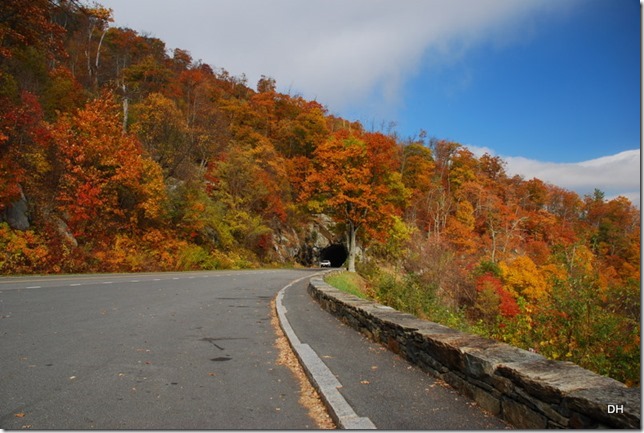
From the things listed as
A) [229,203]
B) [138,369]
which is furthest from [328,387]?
[229,203]

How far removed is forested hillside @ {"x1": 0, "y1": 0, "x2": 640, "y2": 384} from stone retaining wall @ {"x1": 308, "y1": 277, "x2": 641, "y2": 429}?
2.52 m

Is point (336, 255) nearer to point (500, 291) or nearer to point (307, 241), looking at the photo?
point (307, 241)

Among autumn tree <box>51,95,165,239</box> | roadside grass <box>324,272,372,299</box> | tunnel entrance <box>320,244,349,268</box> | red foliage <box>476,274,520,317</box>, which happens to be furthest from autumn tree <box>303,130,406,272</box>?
tunnel entrance <box>320,244,349,268</box>

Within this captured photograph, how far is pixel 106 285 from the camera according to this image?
14.6 m

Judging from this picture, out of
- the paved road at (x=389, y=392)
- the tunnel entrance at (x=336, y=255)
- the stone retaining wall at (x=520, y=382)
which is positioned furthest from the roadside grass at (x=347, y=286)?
the tunnel entrance at (x=336, y=255)

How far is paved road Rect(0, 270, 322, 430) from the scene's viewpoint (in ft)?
12.9

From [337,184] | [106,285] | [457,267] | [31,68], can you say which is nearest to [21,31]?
[106,285]

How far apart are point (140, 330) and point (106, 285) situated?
8.11 m

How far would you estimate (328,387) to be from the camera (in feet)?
15.5

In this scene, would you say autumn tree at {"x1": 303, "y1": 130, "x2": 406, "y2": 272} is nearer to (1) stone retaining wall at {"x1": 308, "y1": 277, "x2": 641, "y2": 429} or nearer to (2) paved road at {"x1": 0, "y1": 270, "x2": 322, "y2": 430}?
(2) paved road at {"x1": 0, "y1": 270, "x2": 322, "y2": 430}

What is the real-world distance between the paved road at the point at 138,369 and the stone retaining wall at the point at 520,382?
1.78 meters

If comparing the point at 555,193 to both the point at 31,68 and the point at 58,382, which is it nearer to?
the point at 31,68

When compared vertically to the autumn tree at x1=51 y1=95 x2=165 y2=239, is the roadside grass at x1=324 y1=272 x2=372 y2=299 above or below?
below

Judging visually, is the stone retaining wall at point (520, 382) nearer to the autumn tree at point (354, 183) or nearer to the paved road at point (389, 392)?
the paved road at point (389, 392)
